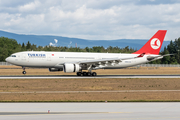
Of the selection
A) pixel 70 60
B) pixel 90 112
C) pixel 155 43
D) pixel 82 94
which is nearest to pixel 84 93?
pixel 82 94

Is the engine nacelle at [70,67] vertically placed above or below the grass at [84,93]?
above

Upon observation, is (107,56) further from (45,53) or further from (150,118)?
(150,118)

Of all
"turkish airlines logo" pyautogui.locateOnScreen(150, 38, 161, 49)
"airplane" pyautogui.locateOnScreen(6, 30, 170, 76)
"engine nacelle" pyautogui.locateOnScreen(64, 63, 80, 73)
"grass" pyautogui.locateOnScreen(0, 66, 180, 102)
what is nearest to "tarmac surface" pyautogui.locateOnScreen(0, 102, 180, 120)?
"grass" pyautogui.locateOnScreen(0, 66, 180, 102)

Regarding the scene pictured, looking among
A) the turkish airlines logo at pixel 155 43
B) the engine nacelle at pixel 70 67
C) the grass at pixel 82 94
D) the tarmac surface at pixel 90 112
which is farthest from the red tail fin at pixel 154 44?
the tarmac surface at pixel 90 112

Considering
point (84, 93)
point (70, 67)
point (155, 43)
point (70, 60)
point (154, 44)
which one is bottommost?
point (84, 93)

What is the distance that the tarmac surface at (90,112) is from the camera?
45.2ft

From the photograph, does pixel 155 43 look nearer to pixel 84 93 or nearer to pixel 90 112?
pixel 84 93

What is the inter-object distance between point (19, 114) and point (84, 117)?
150 inches

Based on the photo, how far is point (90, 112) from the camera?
15.1m

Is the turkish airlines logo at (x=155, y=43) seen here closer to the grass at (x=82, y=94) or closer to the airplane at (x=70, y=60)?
the airplane at (x=70, y=60)

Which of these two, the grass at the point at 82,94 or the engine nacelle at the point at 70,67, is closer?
the grass at the point at 82,94

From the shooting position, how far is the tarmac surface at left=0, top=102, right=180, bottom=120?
13.8m

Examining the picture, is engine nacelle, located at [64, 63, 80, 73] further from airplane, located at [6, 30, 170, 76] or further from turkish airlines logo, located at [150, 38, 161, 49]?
turkish airlines logo, located at [150, 38, 161, 49]

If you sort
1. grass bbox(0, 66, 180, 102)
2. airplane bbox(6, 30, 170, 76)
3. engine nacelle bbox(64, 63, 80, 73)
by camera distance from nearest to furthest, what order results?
grass bbox(0, 66, 180, 102)
engine nacelle bbox(64, 63, 80, 73)
airplane bbox(6, 30, 170, 76)
